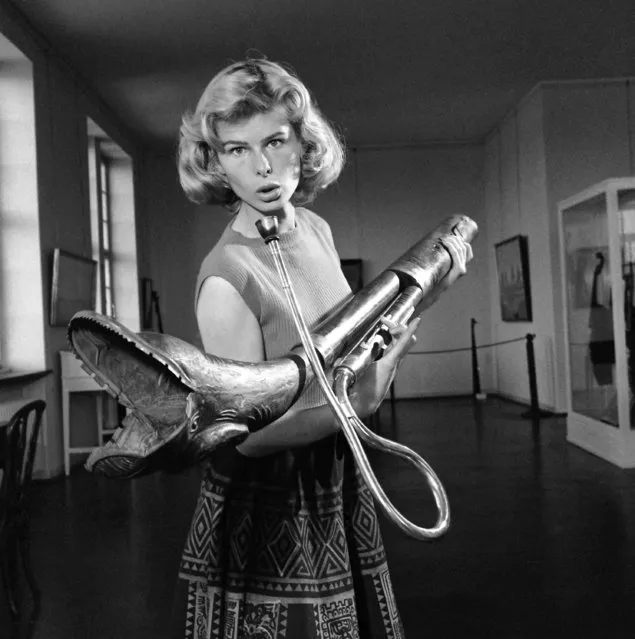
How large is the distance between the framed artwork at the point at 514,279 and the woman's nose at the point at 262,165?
34.1 ft

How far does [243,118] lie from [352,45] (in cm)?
764

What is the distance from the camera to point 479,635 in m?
3.17

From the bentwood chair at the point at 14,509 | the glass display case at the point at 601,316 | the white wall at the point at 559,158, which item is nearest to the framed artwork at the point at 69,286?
the bentwood chair at the point at 14,509

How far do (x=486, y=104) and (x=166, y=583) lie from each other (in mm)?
8579

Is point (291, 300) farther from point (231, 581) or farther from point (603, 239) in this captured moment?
point (603, 239)

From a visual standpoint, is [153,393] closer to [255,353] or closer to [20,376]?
[255,353]

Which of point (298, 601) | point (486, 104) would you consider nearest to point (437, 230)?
point (298, 601)

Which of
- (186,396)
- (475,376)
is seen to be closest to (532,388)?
(475,376)

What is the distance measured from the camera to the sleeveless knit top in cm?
103

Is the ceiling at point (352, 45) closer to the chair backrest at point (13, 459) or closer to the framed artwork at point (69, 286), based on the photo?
the framed artwork at point (69, 286)

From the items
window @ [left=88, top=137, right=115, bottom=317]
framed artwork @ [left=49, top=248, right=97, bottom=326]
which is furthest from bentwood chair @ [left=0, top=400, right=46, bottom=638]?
window @ [left=88, top=137, right=115, bottom=317]

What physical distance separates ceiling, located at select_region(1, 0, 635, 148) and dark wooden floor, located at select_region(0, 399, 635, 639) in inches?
137

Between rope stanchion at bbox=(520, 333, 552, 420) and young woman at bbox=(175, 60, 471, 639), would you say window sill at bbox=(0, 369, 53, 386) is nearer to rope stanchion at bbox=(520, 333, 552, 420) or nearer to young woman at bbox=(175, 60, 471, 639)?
young woman at bbox=(175, 60, 471, 639)

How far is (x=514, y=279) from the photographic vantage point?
1145cm
